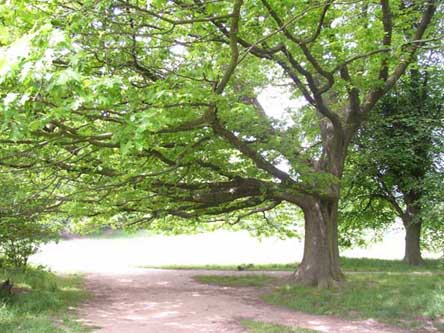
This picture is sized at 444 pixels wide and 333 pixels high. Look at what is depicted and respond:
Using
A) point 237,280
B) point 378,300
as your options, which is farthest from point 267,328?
point 237,280

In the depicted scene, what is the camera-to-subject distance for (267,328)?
863cm

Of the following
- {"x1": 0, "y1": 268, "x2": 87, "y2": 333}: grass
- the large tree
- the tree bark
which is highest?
the large tree

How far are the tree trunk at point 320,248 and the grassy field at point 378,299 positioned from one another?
426mm

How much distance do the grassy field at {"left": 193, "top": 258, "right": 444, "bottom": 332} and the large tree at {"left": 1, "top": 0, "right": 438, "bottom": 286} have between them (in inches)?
38.0

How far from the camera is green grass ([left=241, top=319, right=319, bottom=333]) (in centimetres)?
840

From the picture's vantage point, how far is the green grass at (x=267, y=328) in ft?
27.6

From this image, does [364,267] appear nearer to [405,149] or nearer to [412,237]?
[412,237]

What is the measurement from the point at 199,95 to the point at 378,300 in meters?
7.19

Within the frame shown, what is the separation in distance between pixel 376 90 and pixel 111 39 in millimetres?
7947

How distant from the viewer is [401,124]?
1784cm

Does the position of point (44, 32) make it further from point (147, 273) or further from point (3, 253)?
point (147, 273)

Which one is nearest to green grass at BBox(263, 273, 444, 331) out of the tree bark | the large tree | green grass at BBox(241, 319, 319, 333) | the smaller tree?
the large tree

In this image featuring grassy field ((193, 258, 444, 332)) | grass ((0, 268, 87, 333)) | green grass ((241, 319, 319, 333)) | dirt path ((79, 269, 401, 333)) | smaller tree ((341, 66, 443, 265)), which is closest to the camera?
grass ((0, 268, 87, 333))

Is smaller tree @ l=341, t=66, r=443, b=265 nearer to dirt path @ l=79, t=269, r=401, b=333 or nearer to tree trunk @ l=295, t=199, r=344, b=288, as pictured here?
tree trunk @ l=295, t=199, r=344, b=288
